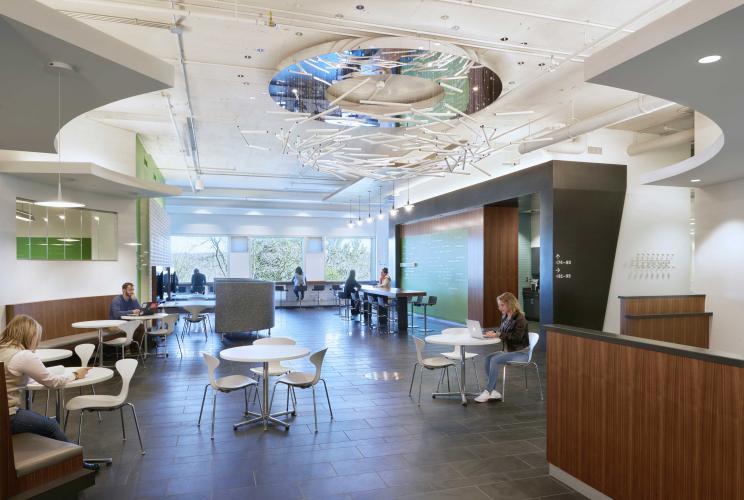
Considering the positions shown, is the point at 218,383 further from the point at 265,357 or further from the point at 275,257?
the point at 275,257

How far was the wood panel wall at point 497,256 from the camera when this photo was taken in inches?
423

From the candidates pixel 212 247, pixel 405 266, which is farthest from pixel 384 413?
pixel 212 247

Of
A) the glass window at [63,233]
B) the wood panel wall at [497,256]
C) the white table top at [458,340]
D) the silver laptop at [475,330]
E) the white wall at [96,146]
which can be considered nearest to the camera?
the white table top at [458,340]

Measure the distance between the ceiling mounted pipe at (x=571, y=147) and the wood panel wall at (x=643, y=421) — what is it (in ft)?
17.9

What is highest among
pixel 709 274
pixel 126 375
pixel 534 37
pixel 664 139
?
pixel 534 37

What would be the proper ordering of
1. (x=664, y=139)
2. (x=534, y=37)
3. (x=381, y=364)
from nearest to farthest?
(x=534, y=37) < (x=381, y=364) < (x=664, y=139)

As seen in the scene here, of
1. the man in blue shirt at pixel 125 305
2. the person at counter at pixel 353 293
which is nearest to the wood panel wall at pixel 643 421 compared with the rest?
the man in blue shirt at pixel 125 305

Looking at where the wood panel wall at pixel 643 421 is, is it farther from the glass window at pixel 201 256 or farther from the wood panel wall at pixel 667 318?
the glass window at pixel 201 256

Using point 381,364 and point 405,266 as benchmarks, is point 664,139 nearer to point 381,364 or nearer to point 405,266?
point 381,364

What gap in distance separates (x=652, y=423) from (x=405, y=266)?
12692 millimetres

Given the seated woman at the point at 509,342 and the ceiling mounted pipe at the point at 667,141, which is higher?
the ceiling mounted pipe at the point at 667,141

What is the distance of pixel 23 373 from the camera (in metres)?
3.35

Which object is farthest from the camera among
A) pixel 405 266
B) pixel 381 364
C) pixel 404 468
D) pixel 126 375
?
pixel 405 266

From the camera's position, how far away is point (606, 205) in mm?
8469
